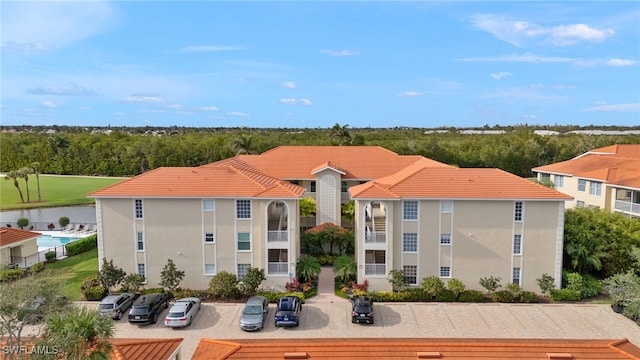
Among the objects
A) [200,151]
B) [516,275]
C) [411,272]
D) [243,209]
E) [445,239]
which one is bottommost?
[516,275]

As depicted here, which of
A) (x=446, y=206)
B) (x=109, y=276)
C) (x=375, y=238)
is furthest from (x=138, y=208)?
(x=446, y=206)

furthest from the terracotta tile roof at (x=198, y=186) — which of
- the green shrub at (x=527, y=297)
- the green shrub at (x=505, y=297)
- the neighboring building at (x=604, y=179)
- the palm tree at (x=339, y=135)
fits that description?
the palm tree at (x=339, y=135)

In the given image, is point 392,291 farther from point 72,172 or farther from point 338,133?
point 72,172

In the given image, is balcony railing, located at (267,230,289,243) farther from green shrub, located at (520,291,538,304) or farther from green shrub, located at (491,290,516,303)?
green shrub, located at (520,291,538,304)

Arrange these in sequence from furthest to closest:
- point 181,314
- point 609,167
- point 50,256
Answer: point 609,167 → point 50,256 → point 181,314

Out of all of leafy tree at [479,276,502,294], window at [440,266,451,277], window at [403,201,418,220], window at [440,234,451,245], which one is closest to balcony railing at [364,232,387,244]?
window at [403,201,418,220]

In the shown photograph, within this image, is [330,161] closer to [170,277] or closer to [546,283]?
[170,277]
